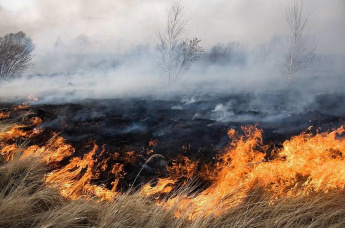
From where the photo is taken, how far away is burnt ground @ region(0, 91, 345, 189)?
17.8ft

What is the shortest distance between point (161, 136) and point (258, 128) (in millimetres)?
2643

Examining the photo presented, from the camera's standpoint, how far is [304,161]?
4.67 m

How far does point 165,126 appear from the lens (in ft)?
24.3

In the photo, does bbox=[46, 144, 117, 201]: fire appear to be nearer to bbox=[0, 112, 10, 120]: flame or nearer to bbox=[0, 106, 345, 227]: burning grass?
bbox=[0, 106, 345, 227]: burning grass

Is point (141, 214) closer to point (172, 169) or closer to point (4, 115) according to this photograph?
point (172, 169)

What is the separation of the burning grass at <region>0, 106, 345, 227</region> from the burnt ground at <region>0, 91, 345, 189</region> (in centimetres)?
23

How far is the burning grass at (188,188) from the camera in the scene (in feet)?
9.07

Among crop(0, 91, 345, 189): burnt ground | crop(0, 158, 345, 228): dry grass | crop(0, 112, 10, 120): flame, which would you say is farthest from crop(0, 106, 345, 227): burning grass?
crop(0, 112, 10, 120): flame

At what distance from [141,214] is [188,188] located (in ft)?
2.89

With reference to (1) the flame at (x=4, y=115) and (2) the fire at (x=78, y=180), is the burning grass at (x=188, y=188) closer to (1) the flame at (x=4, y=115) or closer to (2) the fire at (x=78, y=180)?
(2) the fire at (x=78, y=180)

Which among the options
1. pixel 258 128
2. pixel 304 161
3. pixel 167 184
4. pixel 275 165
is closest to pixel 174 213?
pixel 167 184

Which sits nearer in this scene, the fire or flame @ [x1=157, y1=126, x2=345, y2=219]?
flame @ [x1=157, y1=126, x2=345, y2=219]

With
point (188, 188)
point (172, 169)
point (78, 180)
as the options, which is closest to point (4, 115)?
point (78, 180)

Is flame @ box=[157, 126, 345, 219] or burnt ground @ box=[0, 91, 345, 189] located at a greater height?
burnt ground @ box=[0, 91, 345, 189]
